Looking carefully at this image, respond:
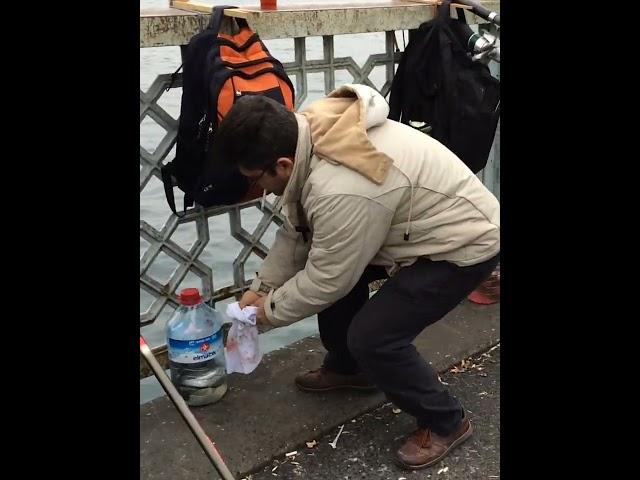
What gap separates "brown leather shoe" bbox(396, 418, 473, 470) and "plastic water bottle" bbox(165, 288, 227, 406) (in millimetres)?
923

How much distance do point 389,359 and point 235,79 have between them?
1274mm

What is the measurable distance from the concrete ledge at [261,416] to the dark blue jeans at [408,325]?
518 mm

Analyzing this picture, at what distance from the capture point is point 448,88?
3.51m

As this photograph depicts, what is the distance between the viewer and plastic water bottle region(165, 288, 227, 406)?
2.99 meters

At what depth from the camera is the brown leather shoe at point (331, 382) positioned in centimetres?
319

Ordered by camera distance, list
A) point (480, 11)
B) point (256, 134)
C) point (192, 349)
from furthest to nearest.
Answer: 1. point (480, 11)
2. point (192, 349)
3. point (256, 134)

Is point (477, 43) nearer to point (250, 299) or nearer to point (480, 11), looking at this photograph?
point (480, 11)

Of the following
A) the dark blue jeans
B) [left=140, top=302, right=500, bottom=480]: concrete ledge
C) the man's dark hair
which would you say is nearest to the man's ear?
the man's dark hair

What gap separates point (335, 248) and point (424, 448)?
3.35 ft

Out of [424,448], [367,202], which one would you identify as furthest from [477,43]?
[424,448]

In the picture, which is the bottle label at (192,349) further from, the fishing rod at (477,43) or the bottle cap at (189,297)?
the fishing rod at (477,43)

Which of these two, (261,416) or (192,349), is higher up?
(192,349)
